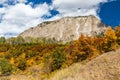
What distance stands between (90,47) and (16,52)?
306ft

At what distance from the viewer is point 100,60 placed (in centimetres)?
1606

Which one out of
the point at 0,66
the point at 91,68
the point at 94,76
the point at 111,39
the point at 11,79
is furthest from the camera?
the point at 0,66

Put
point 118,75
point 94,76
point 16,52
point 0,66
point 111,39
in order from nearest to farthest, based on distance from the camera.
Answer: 1. point 118,75
2. point 94,76
3. point 111,39
4. point 0,66
5. point 16,52

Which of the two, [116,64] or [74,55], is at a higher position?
[116,64]

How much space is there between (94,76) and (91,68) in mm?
1382

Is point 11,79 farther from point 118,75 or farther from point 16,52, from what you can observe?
point 16,52

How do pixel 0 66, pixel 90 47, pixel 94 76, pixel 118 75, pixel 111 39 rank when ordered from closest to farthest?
pixel 118 75 → pixel 94 76 → pixel 111 39 → pixel 90 47 → pixel 0 66

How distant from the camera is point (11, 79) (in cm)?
1762

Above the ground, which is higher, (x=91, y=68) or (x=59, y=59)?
(x=91, y=68)

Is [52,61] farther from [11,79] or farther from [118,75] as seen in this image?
[118,75]

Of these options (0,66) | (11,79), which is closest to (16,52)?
(0,66)

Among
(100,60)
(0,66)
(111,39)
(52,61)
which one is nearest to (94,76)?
(100,60)

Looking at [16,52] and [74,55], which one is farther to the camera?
[16,52]

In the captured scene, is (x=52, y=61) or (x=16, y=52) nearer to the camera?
(x=52, y=61)
